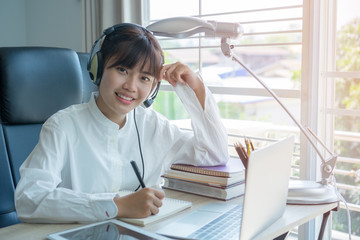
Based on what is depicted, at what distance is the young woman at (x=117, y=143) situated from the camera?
106 centimetres

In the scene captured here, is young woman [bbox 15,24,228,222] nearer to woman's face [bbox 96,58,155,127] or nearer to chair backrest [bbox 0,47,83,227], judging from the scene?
woman's face [bbox 96,58,155,127]

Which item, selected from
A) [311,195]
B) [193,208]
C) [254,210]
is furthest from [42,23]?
[254,210]

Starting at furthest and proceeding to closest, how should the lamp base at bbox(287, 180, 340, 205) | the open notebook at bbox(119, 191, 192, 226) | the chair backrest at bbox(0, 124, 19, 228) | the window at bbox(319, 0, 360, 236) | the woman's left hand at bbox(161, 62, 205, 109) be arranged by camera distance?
the window at bbox(319, 0, 360, 236)
the chair backrest at bbox(0, 124, 19, 228)
the woman's left hand at bbox(161, 62, 205, 109)
the lamp base at bbox(287, 180, 340, 205)
the open notebook at bbox(119, 191, 192, 226)

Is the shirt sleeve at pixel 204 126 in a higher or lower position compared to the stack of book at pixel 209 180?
higher

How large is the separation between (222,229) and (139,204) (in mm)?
213

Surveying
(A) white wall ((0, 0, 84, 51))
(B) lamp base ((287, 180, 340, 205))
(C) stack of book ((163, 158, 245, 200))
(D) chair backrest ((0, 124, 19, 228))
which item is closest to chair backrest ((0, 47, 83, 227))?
(D) chair backrest ((0, 124, 19, 228))

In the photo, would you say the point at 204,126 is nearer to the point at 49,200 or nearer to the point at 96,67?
the point at 96,67

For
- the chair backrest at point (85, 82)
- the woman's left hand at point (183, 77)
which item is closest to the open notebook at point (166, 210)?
the woman's left hand at point (183, 77)

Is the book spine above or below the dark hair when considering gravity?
below

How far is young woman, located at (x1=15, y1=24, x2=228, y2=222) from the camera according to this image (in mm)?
1057

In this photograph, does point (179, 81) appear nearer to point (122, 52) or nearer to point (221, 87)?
point (122, 52)

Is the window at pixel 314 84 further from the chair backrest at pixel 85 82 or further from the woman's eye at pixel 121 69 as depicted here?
the woman's eye at pixel 121 69

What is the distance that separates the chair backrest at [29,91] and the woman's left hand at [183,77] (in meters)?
0.50

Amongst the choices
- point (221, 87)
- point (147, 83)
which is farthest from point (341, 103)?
point (147, 83)
